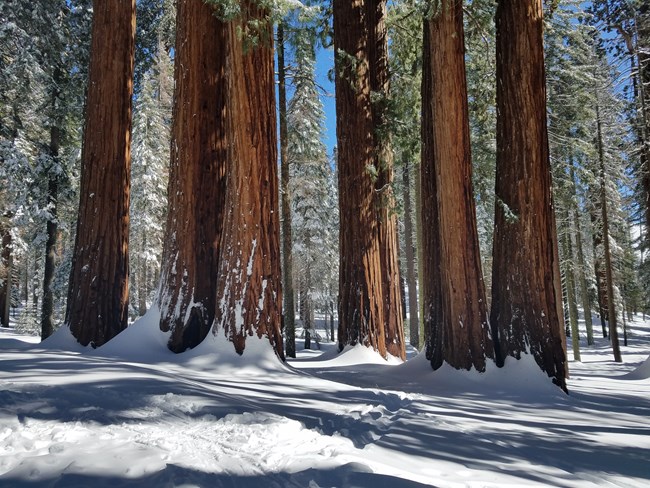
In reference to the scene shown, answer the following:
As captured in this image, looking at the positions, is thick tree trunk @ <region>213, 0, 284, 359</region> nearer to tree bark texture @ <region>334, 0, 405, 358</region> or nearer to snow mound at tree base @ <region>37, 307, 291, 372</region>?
snow mound at tree base @ <region>37, 307, 291, 372</region>

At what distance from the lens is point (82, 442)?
7.51ft

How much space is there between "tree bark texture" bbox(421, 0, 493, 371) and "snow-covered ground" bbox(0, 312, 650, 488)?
1.08 meters

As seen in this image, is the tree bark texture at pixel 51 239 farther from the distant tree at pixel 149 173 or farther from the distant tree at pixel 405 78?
the distant tree at pixel 405 78

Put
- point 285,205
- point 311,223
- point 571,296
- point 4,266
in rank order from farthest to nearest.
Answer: point 4,266
point 311,223
point 571,296
point 285,205

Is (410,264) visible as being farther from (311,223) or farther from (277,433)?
(277,433)

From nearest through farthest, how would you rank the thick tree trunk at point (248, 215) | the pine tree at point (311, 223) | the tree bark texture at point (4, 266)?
the thick tree trunk at point (248, 215)
the pine tree at point (311, 223)
the tree bark texture at point (4, 266)

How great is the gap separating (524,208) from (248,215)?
408 cm

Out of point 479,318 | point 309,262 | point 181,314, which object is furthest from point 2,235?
point 479,318

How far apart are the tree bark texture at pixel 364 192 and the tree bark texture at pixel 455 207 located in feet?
5.23

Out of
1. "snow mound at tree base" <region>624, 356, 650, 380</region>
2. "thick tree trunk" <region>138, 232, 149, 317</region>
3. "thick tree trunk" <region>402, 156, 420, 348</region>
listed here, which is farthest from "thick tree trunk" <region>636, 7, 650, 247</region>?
"thick tree trunk" <region>138, 232, 149, 317</region>


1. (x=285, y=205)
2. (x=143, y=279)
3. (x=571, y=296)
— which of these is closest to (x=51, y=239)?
(x=285, y=205)

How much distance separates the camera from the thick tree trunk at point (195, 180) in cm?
655

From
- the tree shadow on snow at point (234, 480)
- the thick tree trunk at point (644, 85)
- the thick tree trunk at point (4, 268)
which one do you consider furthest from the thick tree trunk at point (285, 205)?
the thick tree trunk at point (4, 268)

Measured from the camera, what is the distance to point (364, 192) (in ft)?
28.2
